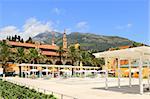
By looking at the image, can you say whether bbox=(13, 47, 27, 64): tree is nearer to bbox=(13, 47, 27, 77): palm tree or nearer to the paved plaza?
bbox=(13, 47, 27, 77): palm tree

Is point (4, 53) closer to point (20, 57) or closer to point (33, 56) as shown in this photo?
point (20, 57)

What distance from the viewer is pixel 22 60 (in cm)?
6372

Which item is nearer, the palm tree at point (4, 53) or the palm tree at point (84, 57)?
the palm tree at point (4, 53)

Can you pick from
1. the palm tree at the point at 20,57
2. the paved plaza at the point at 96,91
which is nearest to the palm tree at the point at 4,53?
the palm tree at the point at 20,57

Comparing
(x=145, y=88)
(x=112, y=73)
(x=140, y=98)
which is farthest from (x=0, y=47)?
(x=140, y=98)

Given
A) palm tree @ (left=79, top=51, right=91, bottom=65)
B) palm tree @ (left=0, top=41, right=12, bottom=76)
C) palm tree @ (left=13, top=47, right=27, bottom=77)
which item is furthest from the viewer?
palm tree @ (left=79, top=51, right=91, bottom=65)

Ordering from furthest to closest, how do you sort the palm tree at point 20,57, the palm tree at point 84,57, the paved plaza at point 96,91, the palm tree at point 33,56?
the palm tree at point 84,57 → the palm tree at point 33,56 → the palm tree at point 20,57 → the paved plaza at point 96,91

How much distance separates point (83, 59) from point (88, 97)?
55.3m

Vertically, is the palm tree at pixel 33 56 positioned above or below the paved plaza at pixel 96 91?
above

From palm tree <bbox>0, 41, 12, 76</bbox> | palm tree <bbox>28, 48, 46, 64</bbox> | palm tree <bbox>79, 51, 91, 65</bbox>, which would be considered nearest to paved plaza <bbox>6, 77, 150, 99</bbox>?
palm tree <bbox>0, 41, 12, 76</bbox>

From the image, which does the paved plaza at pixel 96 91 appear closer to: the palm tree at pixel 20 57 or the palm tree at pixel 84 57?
the palm tree at pixel 20 57

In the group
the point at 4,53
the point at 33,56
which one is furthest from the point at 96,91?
the point at 33,56

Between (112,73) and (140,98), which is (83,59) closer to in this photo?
(112,73)

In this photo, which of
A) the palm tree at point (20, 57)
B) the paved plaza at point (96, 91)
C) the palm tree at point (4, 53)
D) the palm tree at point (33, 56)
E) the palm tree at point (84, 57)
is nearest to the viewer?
the paved plaza at point (96, 91)
